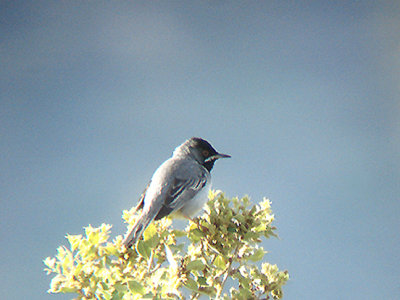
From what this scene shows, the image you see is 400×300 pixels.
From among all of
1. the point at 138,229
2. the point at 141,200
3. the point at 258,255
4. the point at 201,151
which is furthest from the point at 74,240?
the point at 201,151

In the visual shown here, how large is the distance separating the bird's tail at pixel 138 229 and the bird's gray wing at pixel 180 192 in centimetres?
21

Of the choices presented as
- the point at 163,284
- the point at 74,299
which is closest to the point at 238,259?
the point at 163,284

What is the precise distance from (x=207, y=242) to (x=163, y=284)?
2.90 feet

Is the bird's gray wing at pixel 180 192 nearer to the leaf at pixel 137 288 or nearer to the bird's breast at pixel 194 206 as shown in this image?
the bird's breast at pixel 194 206

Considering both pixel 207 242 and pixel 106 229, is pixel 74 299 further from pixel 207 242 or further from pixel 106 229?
pixel 207 242

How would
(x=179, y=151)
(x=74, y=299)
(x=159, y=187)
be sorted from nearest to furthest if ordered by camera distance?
(x=74, y=299) < (x=159, y=187) < (x=179, y=151)

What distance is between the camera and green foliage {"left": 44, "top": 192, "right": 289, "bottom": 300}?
3.83 meters

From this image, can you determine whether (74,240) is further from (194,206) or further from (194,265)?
(194,206)

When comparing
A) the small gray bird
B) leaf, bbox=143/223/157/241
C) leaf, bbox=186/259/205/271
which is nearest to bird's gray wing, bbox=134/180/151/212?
the small gray bird

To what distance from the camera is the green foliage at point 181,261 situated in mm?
3832

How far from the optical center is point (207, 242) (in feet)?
14.9

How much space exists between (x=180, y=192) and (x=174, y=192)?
106mm

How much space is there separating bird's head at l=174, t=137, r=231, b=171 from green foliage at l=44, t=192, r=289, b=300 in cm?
167

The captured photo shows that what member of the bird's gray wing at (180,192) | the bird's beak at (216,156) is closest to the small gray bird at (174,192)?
the bird's gray wing at (180,192)
